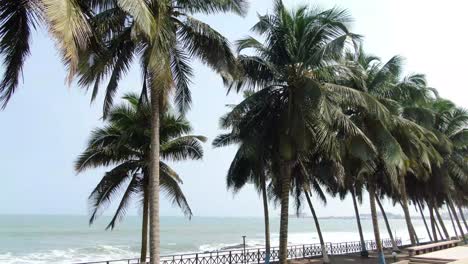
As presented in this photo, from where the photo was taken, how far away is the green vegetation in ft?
29.0

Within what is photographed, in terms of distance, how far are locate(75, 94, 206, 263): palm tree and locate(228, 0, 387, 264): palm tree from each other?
3.15 metres

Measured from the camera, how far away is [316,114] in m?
14.5

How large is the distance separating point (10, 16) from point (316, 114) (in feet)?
31.4

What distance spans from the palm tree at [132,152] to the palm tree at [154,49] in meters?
4.15

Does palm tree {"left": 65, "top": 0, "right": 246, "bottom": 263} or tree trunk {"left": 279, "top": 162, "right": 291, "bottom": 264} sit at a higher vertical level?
palm tree {"left": 65, "top": 0, "right": 246, "bottom": 263}

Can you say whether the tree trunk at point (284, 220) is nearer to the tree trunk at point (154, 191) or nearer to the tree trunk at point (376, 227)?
the tree trunk at point (154, 191)

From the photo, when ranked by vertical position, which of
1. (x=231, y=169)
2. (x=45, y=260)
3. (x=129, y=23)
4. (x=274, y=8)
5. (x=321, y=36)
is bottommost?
(x=45, y=260)

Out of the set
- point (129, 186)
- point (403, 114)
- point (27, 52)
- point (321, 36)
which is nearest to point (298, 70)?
point (321, 36)

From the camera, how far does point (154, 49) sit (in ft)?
32.7

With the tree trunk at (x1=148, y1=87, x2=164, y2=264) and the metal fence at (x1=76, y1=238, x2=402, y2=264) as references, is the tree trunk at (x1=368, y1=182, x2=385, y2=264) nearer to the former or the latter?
the metal fence at (x1=76, y1=238, x2=402, y2=264)

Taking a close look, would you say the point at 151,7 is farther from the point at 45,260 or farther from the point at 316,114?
the point at 45,260

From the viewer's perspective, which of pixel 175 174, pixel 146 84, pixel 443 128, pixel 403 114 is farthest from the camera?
pixel 443 128

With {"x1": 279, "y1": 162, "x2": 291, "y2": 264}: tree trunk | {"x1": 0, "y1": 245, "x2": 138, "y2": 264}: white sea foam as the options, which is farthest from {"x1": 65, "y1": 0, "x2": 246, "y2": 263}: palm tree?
{"x1": 0, "y1": 245, "x2": 138, "y2": 264}: white sea foam

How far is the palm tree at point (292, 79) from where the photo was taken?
14.4 m
